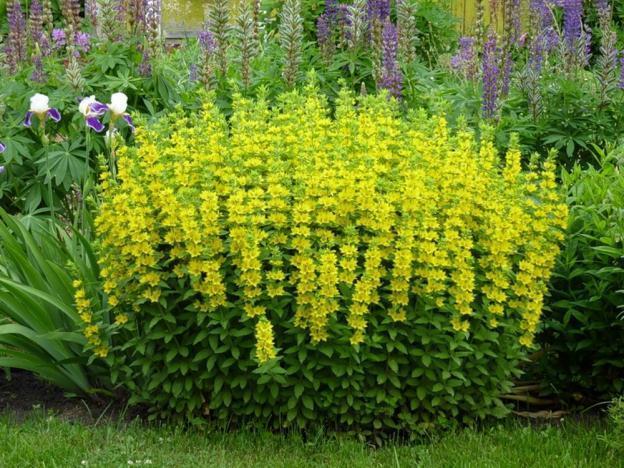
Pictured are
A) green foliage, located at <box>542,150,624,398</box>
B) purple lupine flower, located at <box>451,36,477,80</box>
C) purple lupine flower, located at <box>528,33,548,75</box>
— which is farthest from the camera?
purple lupine flower, located at <box>528,33,548,75</box>

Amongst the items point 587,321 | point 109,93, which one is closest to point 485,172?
point 587,321

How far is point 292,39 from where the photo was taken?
511 cm

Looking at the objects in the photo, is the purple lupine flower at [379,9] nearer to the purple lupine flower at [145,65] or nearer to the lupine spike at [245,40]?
→ the lupine spike at [245,40]

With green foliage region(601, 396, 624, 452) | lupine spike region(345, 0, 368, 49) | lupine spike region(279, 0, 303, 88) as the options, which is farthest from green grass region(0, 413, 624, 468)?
lupine spike region(345, 0, 368, 49)

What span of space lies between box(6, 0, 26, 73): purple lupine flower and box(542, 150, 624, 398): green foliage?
3.27 meters

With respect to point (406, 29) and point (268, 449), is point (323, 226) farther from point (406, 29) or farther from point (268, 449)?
point (406, 29)

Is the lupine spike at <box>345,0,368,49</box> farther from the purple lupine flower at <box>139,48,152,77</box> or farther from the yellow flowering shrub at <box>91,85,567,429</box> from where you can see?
the yellow flowering shrub at <box>91,85,567,429</box>

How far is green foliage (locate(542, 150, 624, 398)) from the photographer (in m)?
4.11

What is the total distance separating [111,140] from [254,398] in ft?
4.50

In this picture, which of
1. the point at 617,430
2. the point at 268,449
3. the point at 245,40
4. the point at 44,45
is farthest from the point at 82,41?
the point at 617,430

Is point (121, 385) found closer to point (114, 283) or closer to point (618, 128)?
point (114, 283)

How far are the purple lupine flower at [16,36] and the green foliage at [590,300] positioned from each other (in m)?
3.27

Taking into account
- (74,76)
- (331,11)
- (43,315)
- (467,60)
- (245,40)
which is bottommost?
(43,315)

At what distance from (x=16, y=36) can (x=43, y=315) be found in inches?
89.5
